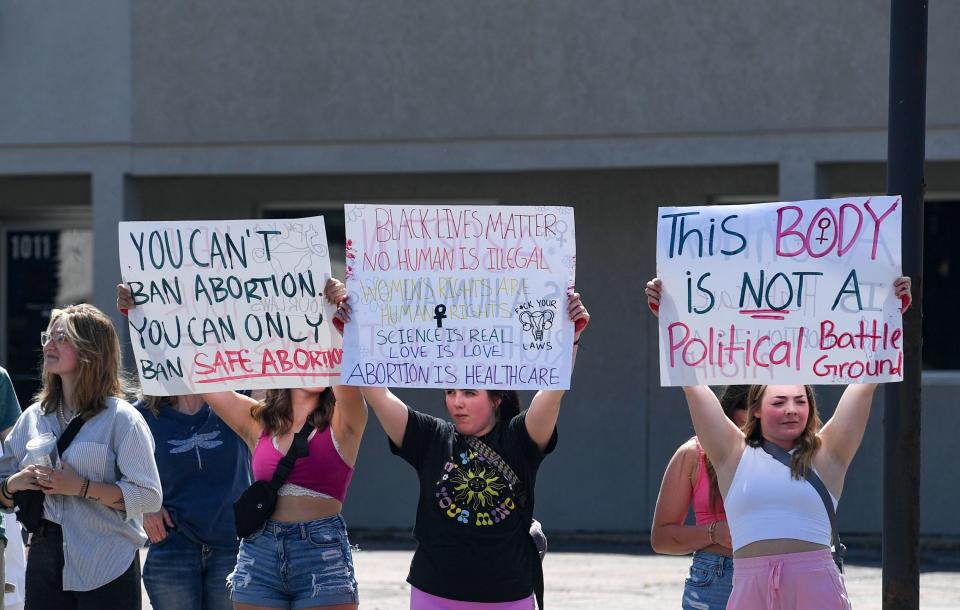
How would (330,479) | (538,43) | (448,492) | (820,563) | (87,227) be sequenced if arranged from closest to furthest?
(820,563)
(448,492)
(330,479)
(538,43)
(87,227)

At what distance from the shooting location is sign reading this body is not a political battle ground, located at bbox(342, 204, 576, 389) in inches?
214

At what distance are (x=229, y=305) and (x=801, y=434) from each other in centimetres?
231

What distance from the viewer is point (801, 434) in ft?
16.5

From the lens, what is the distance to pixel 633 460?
527 inches

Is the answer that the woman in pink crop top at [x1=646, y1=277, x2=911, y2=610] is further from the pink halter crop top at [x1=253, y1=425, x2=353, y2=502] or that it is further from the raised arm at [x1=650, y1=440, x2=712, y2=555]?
the pink halter crop top at [x1=253, y1=425, x2=353, y2=502]

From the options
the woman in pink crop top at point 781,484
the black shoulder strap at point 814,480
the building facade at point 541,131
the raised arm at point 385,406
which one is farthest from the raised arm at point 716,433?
the building facade at point 541,131

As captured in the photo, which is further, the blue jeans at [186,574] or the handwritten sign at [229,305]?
the blue jeans at [186,574]

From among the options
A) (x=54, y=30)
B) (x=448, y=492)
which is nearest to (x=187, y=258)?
(x=448, y=492)

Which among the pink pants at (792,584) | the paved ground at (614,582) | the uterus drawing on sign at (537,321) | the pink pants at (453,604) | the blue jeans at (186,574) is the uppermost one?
the uterus drawing on sign at (537,321)

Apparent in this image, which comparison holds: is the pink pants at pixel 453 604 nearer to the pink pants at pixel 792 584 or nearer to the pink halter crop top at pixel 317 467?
the pink halter crop top at pixel 317 467

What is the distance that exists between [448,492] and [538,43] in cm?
771

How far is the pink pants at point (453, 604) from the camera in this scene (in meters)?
5.18

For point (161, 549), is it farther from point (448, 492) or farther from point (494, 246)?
point (494, 246)

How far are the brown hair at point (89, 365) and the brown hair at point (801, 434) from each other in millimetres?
2484
